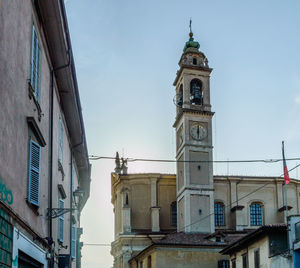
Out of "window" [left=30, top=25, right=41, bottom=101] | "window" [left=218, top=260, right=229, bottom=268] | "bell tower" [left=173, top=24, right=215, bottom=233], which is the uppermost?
"bell tower" [left=173, top=24, right=215, bottom=233]

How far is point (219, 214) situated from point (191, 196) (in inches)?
275

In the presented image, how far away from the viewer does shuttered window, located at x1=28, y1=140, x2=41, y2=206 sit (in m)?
9.45

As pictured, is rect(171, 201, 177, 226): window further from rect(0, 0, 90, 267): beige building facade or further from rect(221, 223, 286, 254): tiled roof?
rect(0, 0, 90, 267): beige building facade

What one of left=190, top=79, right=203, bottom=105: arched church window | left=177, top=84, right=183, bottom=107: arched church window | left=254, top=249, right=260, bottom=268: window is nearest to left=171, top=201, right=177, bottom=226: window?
left=177, top=84, right=183, bottom=107: arched church window

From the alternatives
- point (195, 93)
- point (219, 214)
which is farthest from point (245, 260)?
point (219, 214)

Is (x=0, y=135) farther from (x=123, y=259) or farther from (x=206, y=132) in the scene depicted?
(x=123, y=259)

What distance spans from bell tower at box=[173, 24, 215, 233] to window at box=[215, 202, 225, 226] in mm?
5005

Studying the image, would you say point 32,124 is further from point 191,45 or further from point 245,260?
point 191,45

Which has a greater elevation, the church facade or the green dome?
the green dome

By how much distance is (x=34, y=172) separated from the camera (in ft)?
32.2

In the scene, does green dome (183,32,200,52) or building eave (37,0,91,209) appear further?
green dome (183,32,200,52)

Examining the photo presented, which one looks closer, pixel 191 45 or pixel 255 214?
pixel 255 214

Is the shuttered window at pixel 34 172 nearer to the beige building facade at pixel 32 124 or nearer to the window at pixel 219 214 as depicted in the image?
the beige building facade at pixel 32 124

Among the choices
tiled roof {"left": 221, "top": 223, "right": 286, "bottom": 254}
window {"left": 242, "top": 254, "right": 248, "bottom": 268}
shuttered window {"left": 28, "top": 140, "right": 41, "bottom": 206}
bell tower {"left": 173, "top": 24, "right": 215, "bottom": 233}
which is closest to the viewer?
shuttered window {"left": 28, "top": 140, "right": 41, "bottom": 206}
